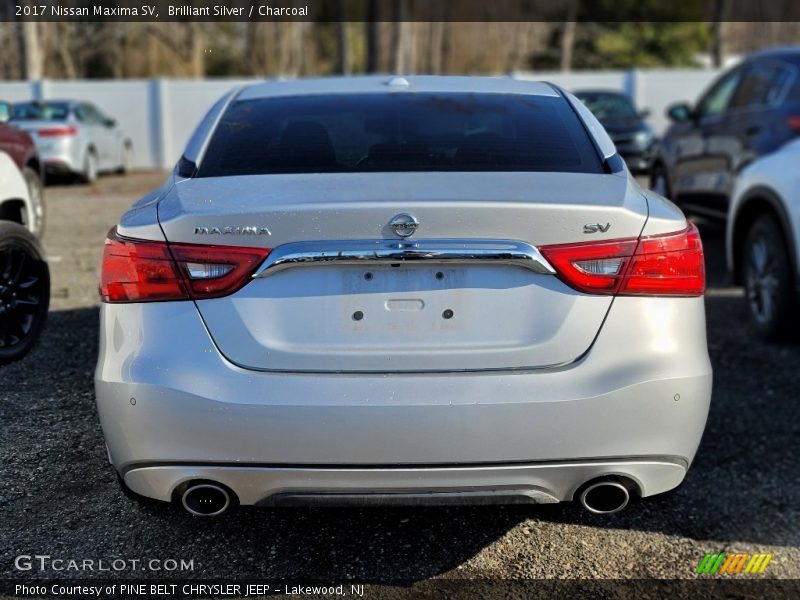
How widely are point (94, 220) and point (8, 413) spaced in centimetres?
754

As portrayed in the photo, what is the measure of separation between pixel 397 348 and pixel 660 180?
23.0 ft

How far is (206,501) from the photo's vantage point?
9.08 feet

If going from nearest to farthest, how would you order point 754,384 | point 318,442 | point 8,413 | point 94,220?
point 318,442 → point 8,413 → point 754,384 → point 94,220

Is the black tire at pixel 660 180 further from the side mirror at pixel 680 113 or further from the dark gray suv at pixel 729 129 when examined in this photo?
the side mirror at pixel 680 113

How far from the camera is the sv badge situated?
8.71 ft

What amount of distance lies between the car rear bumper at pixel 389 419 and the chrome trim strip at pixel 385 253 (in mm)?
309

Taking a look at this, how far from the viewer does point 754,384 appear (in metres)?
5.07

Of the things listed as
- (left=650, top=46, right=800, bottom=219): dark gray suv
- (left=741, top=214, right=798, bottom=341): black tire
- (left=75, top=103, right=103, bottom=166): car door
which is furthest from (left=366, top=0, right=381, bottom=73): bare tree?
(left=741, top=214, right=798, bottom=341): black tire

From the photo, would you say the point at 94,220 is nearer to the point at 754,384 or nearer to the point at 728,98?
the point at 728,98

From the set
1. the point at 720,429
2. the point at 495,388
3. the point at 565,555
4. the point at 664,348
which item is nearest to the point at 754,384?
the point at 720,429

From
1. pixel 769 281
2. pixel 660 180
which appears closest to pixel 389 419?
pixel 769 281

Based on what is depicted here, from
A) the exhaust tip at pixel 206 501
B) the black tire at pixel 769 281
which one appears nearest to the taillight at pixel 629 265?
the exhaust tip at pixel 206 501

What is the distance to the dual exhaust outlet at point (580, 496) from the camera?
272 cm

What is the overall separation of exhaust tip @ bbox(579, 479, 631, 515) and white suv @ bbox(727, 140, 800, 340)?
3.12m
